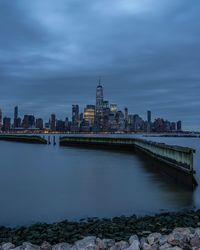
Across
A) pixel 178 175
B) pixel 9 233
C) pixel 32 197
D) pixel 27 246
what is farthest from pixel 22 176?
pixel 27 246

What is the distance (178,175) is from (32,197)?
927 centimetres

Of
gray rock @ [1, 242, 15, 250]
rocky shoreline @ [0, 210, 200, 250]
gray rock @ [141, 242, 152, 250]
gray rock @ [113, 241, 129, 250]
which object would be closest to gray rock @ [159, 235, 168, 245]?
rocky shoreline @ [0, 210, 200, 250]

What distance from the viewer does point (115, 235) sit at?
917cm

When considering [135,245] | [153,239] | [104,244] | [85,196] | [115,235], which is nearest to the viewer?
[135,245]

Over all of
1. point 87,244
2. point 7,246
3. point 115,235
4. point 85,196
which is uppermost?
point 87,244

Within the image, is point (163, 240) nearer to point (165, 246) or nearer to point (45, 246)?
point (165, 246)

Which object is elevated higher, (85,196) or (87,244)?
(87,244)

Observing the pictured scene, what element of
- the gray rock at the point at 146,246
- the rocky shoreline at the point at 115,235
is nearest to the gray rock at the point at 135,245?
the rocky shoreline at the point at 115,235

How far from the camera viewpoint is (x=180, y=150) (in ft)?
70.6

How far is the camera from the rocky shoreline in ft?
25.4

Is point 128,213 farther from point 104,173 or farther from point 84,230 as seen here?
point 104,173

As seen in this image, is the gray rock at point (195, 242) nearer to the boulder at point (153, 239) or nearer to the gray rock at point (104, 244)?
the boulder at point (153, 239)

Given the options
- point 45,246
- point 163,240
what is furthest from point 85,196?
point 163,240

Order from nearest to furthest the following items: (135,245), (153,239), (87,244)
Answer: (135,245), (87,244), (153,239)
